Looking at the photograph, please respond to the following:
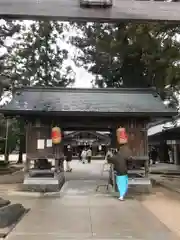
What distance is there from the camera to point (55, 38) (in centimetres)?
3139

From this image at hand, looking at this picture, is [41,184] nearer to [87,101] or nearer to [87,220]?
[87,101]

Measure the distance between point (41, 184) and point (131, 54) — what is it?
12654 mm

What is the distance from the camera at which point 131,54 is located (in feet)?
87.8

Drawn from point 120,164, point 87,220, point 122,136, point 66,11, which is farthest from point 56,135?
point 66,11

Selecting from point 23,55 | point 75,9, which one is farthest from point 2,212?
point 23,55

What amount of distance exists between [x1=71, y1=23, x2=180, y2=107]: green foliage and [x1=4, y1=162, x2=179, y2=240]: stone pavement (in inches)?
386

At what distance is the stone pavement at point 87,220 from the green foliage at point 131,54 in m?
9.80

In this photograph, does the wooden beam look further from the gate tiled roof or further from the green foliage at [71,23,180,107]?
the green foliage at [71,23,180,107]

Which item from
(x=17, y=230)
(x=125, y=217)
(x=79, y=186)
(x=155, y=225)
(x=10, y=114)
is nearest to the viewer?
(x=17, y=230)

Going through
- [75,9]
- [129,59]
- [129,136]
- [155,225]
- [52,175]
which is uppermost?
[129,59]

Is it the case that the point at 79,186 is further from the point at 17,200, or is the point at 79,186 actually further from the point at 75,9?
the point at 75,9

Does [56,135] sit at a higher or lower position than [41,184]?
higher

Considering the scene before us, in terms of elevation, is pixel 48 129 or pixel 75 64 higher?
pixel 75 64

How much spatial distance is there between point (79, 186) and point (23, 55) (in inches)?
614
